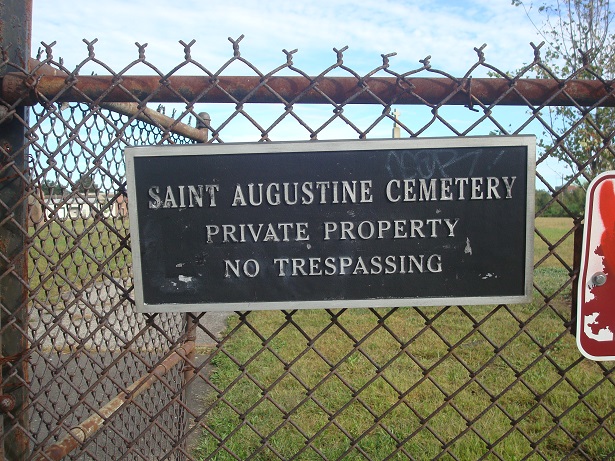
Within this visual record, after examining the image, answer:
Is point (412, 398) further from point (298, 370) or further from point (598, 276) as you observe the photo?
point (598, 276)

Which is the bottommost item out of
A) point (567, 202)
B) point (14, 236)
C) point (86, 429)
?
point (86, 429)

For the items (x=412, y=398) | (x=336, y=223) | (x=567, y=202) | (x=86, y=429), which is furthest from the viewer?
(x=567, y=202)

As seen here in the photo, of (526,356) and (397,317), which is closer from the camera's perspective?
(526,356)

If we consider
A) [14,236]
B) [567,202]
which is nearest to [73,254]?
[14,236]

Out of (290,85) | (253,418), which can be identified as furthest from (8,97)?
(253,418)

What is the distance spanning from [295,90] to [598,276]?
3.95ft

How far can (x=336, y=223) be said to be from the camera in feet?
5.24

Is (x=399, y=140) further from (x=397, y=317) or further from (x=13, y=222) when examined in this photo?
(x=397, y=317)

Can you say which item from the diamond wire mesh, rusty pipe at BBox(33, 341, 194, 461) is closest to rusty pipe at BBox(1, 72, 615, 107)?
the diamond wire mesh

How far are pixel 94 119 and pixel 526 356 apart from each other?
4.52m

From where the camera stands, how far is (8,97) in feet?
5.33

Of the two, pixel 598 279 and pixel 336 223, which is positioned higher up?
pixel 598 279

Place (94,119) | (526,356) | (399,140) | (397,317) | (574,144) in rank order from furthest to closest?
(574,144) → (397,317) → (526,356) → (94,119) → (399,140)

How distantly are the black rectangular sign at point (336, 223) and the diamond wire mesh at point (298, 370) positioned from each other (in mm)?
110
